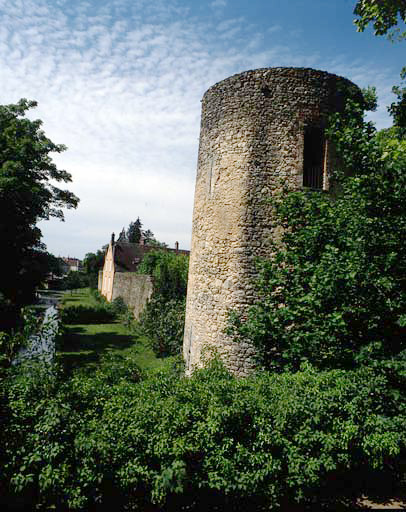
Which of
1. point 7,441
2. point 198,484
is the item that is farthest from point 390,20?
point 7,441

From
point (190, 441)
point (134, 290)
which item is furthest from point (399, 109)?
point (134, 290)

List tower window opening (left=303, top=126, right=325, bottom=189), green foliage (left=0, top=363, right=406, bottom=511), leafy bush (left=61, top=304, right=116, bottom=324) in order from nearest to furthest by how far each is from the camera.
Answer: green foliage (left=0, top=363, right=406, bottom=511)
tower window opening (left=303, top=126, right=325, bottom=189)
leafy bush (left=61, top=304, right=116, bottom=324)

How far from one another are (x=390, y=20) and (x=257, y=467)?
25.8ft


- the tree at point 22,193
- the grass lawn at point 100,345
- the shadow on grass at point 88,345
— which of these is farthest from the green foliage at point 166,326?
the tree at point 22,193

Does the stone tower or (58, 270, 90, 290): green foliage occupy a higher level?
the stone tower

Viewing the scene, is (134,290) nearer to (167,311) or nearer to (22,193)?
(167,311)

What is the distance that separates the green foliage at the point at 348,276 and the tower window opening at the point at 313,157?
4.23 ft

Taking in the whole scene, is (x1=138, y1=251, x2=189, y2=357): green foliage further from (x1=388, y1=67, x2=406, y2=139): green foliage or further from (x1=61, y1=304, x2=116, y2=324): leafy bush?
(x1=388, y1=67, x2=406, y2=139): green foliage

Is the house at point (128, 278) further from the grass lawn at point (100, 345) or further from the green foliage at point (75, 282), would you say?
the green foliage at point (75, 282)

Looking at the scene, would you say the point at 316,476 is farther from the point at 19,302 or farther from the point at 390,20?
the point at 19,302

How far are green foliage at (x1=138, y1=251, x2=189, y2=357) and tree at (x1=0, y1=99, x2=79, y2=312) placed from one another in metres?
6.06

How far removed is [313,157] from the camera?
29.1 feet

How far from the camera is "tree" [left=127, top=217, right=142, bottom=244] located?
7512 centimetres

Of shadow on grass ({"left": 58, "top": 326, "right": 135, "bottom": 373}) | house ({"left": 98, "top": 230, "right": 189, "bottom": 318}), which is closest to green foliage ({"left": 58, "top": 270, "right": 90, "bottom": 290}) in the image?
house ({"left": 98, "top": 230, "right": 189, "bottom": 318})
